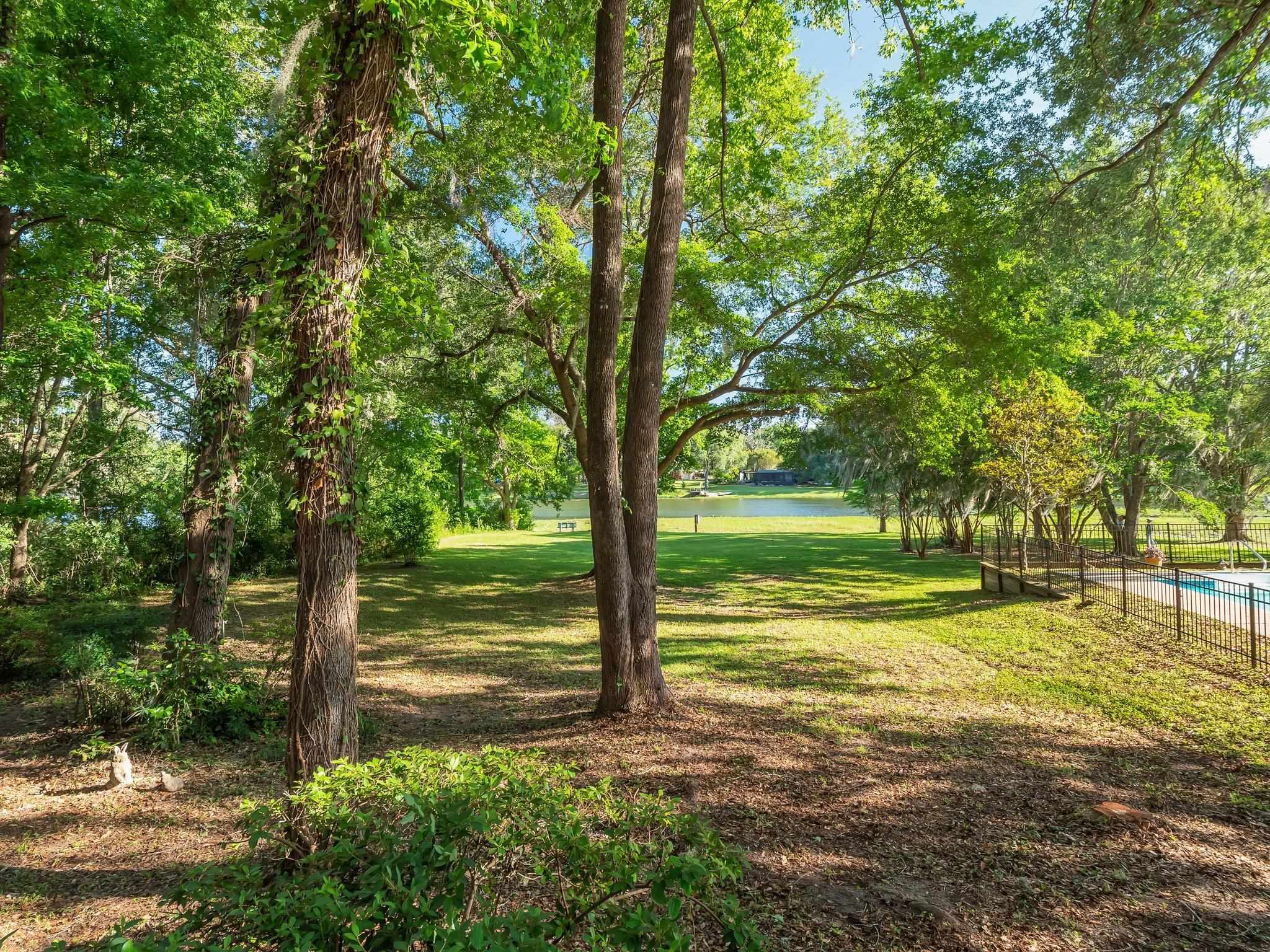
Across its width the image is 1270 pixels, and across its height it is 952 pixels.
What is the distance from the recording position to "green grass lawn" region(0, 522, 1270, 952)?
12.2 ft

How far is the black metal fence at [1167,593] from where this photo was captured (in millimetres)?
9500

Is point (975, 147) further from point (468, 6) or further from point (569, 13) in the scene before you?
point (468, 6)

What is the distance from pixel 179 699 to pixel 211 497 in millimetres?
2283

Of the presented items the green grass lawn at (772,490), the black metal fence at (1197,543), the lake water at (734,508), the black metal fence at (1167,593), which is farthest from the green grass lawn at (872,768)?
the green grass lawn at (772,490)

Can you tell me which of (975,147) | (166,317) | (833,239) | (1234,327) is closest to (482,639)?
(166,317)

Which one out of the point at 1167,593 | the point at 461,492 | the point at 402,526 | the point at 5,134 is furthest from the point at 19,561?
the point at 1167,593

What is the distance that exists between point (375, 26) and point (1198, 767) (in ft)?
26.8

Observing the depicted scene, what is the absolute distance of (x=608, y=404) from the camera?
6621mm

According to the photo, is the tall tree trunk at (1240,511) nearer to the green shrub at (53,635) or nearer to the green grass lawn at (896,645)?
the green grass lawn at (896,645)

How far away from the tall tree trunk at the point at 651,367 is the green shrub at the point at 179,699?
12.2 ft

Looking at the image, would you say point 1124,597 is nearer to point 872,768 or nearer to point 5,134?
point 872,768

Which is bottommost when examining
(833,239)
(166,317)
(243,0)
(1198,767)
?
(1198,767)

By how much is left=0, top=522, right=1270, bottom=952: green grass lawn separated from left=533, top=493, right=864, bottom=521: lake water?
37366 millimetres

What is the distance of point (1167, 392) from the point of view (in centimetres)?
1955
